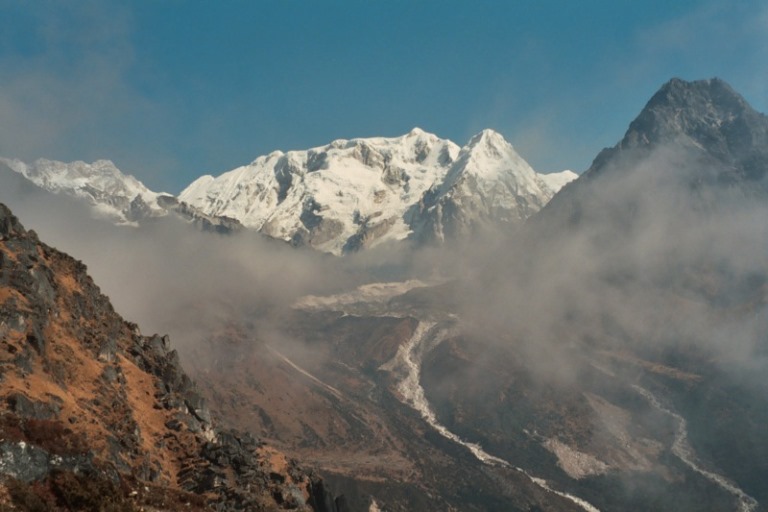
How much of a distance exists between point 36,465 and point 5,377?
19775 millimetres

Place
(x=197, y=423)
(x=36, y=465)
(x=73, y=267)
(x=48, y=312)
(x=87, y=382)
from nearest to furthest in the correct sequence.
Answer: (x=36, y=465), (x=87, y=382), (x=48, y=312), (x=197, y=423), (x=73, y=267)

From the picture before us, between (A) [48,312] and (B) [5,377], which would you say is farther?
(A) [48,312]

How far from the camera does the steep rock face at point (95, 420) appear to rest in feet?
187

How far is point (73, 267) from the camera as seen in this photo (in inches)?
4633

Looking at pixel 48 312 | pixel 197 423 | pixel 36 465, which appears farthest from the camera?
pixel 197 423

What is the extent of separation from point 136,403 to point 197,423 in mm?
10072

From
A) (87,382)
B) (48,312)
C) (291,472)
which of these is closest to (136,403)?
(87,382)

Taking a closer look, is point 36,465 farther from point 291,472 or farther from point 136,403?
point 291,472

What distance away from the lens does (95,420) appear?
260 ft

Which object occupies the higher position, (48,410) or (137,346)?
(137,346)

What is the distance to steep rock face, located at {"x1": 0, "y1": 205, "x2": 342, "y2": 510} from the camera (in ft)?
187

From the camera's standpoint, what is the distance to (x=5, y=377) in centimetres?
7225

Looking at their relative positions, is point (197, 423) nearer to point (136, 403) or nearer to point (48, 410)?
point (136, 403)

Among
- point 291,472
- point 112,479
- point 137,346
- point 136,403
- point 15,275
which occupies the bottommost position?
point 291,472
